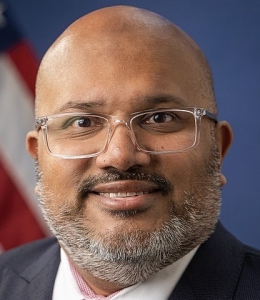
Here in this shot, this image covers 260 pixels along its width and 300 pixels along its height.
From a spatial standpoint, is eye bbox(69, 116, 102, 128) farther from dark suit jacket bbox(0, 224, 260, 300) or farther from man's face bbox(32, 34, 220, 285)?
dark suit jacket bbox(0, 224, 260, 300)

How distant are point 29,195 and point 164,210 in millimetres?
1342

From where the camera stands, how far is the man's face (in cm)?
144

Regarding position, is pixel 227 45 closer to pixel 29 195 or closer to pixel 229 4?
pixel 229 4

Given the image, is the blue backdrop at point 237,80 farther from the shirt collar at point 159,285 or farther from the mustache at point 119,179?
the mustache at point 119,179

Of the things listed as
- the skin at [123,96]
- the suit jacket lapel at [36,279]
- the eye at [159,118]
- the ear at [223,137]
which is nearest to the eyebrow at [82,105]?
the skin at [123,96]

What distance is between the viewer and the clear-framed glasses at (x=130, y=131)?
1.46 meters

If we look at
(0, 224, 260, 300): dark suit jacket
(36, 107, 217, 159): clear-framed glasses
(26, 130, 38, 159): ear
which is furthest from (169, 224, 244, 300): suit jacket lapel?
(26, 130, 38, 159): ear

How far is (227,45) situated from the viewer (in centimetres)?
254

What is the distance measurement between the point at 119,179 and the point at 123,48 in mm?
290

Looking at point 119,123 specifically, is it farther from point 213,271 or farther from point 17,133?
point 17,133

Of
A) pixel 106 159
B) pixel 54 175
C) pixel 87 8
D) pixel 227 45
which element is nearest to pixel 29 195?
pixel 87 8

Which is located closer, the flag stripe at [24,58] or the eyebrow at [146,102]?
the eyebrow at [146,102]

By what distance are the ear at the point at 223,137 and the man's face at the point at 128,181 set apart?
0.08 m

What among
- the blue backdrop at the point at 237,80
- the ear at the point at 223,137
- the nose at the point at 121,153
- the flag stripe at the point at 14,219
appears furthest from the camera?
the flag stripe at the point at 14,219
